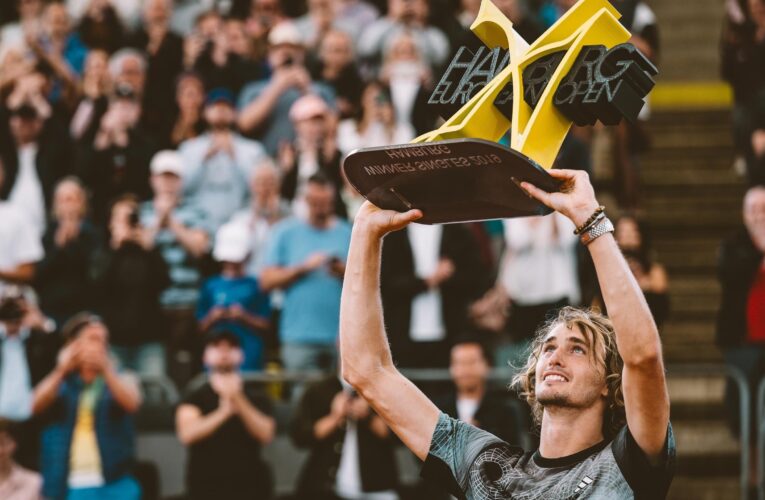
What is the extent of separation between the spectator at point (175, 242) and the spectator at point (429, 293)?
1.42 metres

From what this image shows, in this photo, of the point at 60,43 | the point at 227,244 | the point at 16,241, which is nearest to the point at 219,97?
the point at 227,244

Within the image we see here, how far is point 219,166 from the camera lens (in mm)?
10695

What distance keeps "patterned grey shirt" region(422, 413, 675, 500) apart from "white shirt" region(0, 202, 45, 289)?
21.0 feet

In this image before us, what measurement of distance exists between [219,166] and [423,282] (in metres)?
2.07

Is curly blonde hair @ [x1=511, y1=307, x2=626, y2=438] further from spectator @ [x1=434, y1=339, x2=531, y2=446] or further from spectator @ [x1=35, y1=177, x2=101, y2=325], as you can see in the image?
spectator @ [x1=35, y1=177, x2=101, y2=325]

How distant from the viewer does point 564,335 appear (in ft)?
13.8

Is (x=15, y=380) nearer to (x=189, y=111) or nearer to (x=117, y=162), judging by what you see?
(x=117, y=162)

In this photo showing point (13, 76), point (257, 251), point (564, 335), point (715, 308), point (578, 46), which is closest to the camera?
point (578, 46)

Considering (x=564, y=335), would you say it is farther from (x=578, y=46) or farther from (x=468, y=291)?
(x=468, y=291)

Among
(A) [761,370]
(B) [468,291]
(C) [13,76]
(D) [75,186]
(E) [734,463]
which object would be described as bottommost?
(E) [734,463]

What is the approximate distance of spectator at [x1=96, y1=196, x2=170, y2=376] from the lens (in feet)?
31.4

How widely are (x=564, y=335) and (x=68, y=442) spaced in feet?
17.4

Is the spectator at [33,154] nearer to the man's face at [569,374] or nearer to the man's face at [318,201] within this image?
the man's face at [318,201]

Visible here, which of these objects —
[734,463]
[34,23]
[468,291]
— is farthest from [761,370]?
[34,23]
